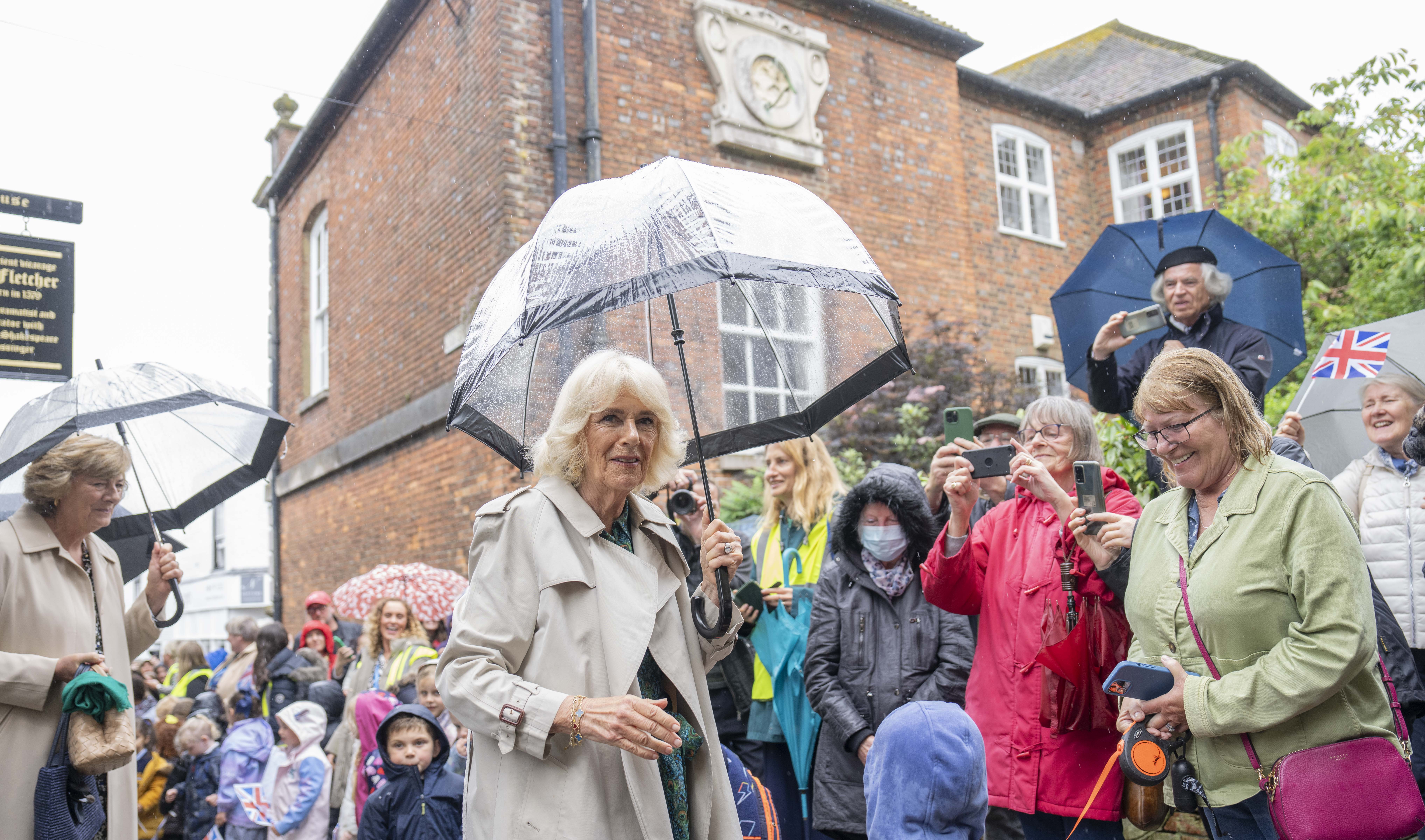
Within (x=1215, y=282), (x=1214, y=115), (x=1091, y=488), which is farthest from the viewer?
(x=1214, y=115)

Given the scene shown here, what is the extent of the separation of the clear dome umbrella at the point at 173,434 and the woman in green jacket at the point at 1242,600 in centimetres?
371

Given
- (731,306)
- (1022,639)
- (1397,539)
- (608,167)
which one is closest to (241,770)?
(731,306)

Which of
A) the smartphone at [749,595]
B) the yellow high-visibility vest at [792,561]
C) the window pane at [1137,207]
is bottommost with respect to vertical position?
the smartphone at [749,595]

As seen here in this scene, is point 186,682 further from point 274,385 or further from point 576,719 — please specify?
point 274,385

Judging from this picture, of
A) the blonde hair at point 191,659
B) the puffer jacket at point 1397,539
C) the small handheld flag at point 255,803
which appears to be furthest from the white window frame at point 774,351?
the blonde hair at point 191,659

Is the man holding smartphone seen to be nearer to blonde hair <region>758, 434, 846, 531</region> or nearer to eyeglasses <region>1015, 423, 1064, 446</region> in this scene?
eyeglasses <region>1015, 423, 1064, 446</region>

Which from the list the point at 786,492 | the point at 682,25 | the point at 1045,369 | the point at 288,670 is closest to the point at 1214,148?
the point at 1045,369

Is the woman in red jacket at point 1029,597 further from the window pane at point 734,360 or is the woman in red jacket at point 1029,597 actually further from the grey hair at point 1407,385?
the grey hair at point 1407,385

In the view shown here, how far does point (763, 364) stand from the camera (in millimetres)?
3938

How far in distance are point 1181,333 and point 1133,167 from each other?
13242 mm

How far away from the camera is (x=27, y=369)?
23.7 feet

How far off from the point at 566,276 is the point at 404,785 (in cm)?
304

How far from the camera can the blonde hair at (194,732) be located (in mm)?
6441

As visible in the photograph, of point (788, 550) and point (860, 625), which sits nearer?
point (860, 625)
